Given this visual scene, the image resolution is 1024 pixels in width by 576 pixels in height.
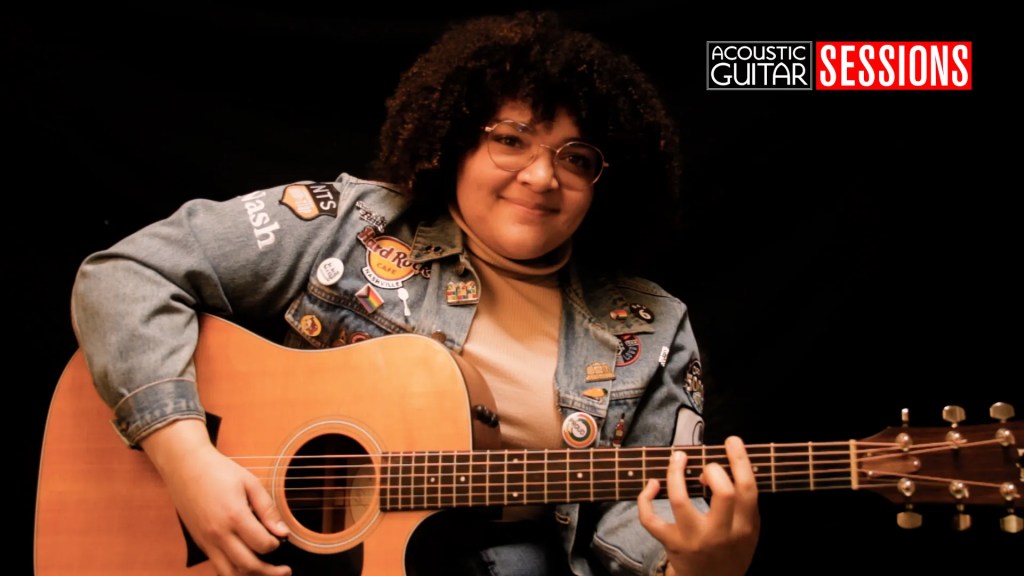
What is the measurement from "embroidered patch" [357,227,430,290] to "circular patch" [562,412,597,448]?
0.37 meters

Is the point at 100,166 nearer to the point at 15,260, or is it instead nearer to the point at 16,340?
the point at 15,260

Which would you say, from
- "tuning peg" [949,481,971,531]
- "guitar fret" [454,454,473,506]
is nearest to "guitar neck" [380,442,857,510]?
"guitar fret" [454,454,473,506]

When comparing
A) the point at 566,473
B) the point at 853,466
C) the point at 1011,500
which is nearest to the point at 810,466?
the point at 853,466

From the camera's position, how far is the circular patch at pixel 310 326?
1404 millimetres

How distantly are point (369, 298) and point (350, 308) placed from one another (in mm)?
38

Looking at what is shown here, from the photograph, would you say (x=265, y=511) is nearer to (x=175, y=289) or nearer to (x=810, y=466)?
(x=175, y=289)

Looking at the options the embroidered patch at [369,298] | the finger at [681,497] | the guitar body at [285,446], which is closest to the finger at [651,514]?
the finger at [681,497]

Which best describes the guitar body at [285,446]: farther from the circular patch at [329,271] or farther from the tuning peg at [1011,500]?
the tuning peg at [1011,500]

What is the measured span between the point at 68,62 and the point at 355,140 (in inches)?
23.9

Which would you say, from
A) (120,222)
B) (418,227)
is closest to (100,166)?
(120,222)

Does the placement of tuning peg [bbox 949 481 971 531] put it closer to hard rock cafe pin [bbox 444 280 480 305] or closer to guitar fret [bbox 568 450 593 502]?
guitar fret [bbox 568 450 593 502]

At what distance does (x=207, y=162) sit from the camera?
1.74m

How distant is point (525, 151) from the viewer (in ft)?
4.53

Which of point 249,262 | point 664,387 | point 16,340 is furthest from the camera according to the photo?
point 16,340
